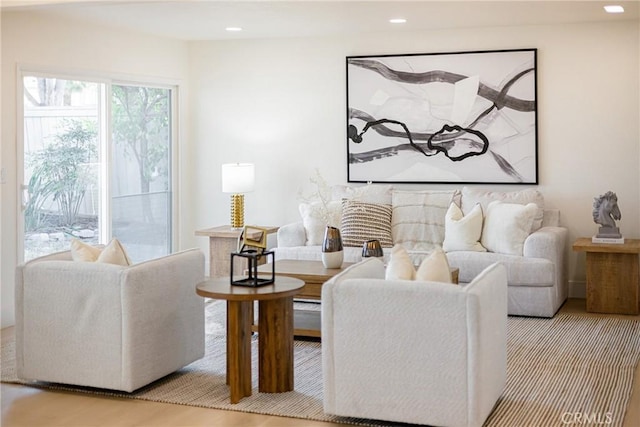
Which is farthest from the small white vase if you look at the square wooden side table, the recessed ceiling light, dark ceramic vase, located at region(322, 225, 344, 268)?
the recessed ceiling light

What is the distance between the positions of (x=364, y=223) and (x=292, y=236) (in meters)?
0.61

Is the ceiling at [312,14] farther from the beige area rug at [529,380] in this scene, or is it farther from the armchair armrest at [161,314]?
the beige area rug at [529,380]

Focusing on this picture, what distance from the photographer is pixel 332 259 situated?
18.4 feet

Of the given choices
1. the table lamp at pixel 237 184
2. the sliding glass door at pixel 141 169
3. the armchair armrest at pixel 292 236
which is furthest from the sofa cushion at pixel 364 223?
the sliding glass door at pixel 141 169

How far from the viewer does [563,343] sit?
548 cm

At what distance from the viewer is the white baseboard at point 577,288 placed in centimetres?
707

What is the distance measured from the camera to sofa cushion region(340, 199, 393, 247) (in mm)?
6969

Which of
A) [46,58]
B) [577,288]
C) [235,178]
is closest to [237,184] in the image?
[235,178]

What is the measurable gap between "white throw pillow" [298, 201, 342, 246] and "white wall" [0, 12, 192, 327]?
1.93 metres

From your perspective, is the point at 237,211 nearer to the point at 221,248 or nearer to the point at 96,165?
the point at 221,248

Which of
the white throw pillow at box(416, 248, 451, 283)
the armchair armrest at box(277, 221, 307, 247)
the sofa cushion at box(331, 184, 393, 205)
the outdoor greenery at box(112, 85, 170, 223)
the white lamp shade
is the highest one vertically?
the outdoor greenery at box(112, 85, 170, 223)

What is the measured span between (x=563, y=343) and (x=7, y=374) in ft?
11.2

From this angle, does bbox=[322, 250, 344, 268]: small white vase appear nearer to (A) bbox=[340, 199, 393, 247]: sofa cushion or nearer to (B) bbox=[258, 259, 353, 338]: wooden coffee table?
(B) bbox=[258, 259, 353, 338]: wooden coffee table

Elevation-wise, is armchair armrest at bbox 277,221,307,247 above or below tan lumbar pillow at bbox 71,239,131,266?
below
